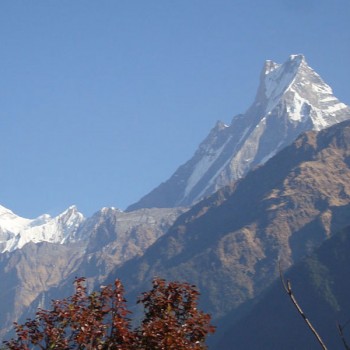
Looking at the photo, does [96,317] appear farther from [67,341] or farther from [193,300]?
[193,300]

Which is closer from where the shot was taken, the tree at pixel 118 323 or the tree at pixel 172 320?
the tree at pixel 172 320

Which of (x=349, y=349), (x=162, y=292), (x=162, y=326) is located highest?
(x=162, y=292)

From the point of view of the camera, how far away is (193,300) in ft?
98.5

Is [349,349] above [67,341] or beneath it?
beneath

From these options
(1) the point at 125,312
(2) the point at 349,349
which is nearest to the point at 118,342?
(1) the point at 125,312

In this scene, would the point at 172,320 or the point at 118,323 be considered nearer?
the point at 172,320

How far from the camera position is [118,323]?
88.6ft

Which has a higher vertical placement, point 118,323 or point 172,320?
point 118,323

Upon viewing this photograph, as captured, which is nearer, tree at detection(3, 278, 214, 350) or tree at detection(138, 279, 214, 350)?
tree at detection(138, 279, 214, 350)

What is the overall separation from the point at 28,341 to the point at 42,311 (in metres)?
1.60

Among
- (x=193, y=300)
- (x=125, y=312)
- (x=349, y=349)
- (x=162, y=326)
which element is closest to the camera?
(x=349, y=349)

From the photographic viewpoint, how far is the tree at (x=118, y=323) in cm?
2595

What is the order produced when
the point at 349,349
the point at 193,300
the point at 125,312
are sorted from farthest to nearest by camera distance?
1. the point at 193,300
2. the point at 125,312
3. the point at 349,349

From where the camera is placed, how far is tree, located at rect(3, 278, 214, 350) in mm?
25953
